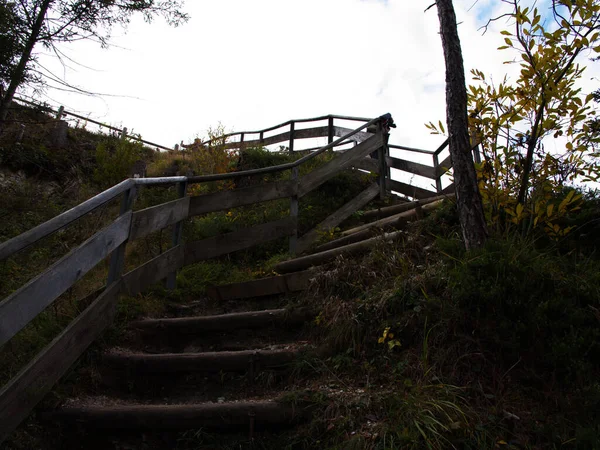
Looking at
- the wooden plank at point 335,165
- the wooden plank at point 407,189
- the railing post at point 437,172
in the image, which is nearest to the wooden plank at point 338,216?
the wooden plank at point 335,165

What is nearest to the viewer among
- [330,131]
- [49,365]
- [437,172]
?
[49,365]

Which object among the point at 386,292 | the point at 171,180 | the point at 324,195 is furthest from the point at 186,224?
the point at 386,292

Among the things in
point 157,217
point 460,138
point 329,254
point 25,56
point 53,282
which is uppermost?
point 25,56

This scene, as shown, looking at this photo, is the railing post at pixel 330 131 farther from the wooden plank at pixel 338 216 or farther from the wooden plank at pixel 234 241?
the wooden plank at pixel 234 241

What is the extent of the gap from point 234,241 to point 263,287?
749 mm

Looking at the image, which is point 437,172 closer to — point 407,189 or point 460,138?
point 407,189

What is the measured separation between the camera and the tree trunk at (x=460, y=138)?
136 inches

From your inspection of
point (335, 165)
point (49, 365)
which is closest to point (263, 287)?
point (49, 365)

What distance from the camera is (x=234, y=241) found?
498cm

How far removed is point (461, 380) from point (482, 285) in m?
0.63

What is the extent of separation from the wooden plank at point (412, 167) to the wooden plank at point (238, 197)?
3709mm

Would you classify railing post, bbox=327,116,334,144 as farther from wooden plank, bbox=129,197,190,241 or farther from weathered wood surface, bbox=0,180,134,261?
weathered wood surface, bbox=0,180,134,261

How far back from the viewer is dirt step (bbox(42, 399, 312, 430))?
2793 mm

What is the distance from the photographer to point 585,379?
2600mm
